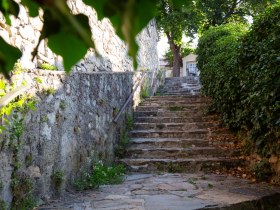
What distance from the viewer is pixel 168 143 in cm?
591

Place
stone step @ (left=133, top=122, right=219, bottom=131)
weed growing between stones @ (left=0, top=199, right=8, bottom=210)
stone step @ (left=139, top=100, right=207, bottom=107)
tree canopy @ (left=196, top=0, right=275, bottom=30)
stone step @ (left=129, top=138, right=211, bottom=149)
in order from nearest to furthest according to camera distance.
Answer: weed growing between stones @ (left=0, top=199, right=8, bottom=210), stone step @ (left=129, top=138, right=211, bottom=149), stone step @ (left=133, top=122, right=219, bottom=131), stone step @ (left=139, top=100, right=207, bottom=107), tree canopy @ (left=196, top=0, right=275, bottom=30)

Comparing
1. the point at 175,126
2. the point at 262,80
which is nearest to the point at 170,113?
the point at 175,126

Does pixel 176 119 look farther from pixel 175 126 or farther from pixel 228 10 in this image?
pixel 228 10

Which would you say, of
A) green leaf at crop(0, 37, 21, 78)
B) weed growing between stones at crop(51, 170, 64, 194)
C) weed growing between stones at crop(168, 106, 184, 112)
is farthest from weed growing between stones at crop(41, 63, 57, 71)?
weed growing between stones at crop(168, 106, 184, 112)

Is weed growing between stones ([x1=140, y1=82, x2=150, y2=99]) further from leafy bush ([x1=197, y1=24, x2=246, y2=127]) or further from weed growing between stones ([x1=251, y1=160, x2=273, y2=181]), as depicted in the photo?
weed growing between stones ([x1=251, y1=160, x2=273, y2=181])

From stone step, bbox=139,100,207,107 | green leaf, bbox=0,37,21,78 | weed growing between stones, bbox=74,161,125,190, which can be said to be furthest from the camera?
stone step, bbox=139,100,207,107

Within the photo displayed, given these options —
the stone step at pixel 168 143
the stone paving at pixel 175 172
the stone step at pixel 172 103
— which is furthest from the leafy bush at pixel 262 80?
the stone step at pixel 172 103

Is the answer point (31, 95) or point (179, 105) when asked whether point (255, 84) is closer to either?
point (31, 95)

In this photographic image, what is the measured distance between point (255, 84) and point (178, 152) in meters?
1.82

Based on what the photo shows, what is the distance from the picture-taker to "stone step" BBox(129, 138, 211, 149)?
19.2 feet

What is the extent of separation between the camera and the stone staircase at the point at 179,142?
520cm

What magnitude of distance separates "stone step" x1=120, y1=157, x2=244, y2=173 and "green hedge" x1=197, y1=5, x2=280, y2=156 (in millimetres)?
554

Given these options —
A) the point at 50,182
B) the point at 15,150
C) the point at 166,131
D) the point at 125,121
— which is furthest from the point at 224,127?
the point at 15,150

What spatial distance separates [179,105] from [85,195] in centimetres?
442
